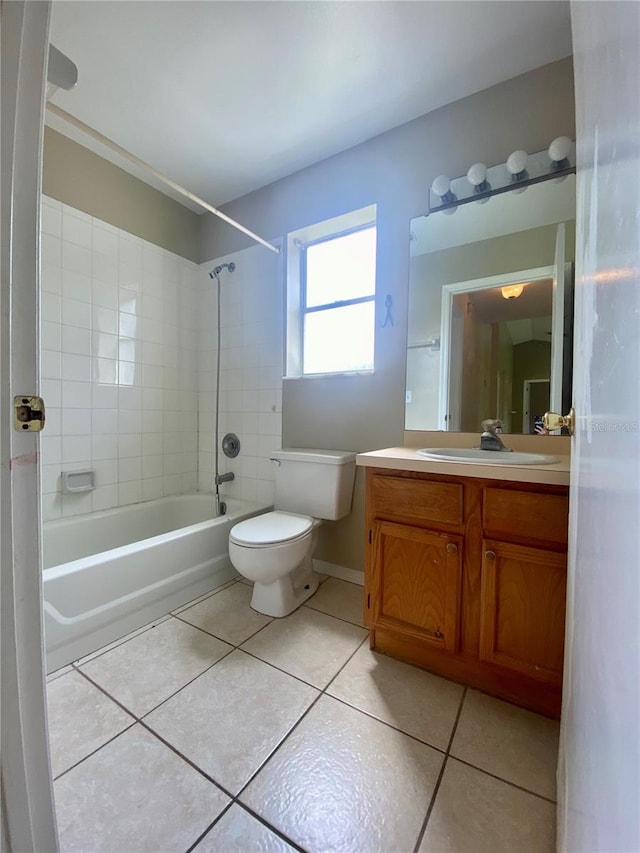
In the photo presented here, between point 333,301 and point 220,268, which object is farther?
point 220,268

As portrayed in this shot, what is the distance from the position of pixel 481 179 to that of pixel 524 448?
4.06 feet

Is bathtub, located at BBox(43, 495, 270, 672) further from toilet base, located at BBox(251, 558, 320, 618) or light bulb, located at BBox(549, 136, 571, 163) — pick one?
light bulb, located at BBox(549, 136, 571, 163)

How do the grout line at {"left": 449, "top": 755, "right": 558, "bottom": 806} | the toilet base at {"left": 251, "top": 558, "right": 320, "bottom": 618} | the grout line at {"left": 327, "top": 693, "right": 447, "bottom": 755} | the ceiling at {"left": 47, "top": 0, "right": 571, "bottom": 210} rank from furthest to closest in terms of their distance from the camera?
the toilet base at {"left": 251, "top": 558, "right": 320, "bottom": 618} → the ceiling at {"left": 47, "top": 0, "right": 571, "bottom": 210} → the grout line at {"left": 327, "top": 693, "right": 447, "bottom": 755} → the grout line at {"left": 449, "top": 755, "right": 558, "bottom": 806}

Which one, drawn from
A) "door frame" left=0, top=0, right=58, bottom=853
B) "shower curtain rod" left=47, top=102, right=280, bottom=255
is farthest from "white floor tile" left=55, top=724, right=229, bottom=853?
"shower curtain rod" left=47, top=102, right=280, bottom=255

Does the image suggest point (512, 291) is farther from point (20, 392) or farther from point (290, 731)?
point (290, 731)

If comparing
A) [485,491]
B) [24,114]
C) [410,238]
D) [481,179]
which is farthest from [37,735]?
[481,179]

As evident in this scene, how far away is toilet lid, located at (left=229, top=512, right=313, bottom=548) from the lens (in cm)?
151

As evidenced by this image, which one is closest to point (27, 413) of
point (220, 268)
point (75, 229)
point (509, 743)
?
point (509, 743)

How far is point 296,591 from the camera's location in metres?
1.76

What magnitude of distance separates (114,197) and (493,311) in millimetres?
2382

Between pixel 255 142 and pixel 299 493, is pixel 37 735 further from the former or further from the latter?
pixel 255 142

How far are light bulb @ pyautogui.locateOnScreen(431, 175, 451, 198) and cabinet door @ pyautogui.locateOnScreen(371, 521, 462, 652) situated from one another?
1575mm

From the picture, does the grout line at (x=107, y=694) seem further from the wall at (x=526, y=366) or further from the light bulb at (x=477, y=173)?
the light bulb at (x=477, y=173)

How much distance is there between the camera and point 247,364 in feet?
7.80
